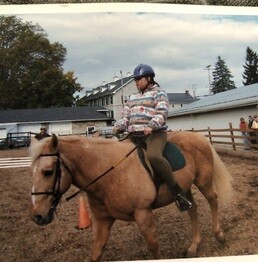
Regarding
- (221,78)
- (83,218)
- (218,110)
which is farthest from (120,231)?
(221,78)

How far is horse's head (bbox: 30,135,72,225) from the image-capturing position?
1.31m

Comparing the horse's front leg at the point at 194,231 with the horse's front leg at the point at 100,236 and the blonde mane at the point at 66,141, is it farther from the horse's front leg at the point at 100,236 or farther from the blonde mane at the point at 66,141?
the blonde mane at the point at 66,141

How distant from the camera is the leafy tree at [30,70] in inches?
56.7

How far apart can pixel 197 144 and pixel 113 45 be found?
0.71 m

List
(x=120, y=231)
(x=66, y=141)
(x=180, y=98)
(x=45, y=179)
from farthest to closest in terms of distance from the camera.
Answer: (x=120, y=231), (x=180, y=98), (x=66, y=141), (x=45, y=179)

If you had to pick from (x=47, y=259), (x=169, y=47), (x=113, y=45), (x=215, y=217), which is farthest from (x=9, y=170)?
(x=215, y=217)

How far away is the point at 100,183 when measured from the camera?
146cm

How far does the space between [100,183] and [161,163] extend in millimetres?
290

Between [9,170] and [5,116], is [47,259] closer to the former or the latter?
[9,170]

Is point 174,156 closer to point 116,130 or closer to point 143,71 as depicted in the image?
point 116,130

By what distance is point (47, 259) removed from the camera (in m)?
1.41

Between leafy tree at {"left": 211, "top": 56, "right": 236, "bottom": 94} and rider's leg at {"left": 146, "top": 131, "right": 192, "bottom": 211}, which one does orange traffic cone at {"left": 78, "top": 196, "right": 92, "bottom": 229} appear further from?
leafy tree at {"left": 211, "top": 56, "right": 236, "bottom": 94}

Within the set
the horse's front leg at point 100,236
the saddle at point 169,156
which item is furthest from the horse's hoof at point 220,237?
the horse's front leg at point 100,236

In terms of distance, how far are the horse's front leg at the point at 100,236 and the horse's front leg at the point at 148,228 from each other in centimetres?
15
